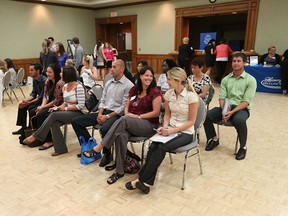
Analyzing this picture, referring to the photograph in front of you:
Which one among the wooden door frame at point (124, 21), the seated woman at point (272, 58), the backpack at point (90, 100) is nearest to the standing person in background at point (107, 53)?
the wooden door frame at point (124, 21)

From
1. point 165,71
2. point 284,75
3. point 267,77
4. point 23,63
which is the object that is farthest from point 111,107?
point 23,63

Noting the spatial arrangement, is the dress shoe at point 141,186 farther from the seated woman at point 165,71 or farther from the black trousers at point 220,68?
the black trousers at point 220,68

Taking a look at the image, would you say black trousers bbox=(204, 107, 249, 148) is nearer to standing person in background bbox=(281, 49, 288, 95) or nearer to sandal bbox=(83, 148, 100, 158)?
sandal bbox=(83, 148, 100, 158)

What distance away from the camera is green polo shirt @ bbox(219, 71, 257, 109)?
3.04 metres

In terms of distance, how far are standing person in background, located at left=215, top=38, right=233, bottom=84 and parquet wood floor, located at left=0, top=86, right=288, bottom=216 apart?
16.4ft

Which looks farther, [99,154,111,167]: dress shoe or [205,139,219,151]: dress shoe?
[205,139,219,151]: dress shoe

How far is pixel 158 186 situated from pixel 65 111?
58.7 inches

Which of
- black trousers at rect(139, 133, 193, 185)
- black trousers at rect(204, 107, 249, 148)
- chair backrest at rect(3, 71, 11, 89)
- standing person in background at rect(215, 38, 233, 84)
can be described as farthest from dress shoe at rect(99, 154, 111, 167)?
standing person in background at rect(215, 38, 233, 84)

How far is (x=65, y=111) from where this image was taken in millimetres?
3096

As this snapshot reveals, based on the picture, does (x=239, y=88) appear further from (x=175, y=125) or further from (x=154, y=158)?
(x=154, y=158)

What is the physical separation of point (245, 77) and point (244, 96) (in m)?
0.24

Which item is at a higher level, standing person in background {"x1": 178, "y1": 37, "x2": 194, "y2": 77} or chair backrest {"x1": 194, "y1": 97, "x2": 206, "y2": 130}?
standing person in background {"x1": 178, "y1": 37, "x2": 194, "y2": 77}

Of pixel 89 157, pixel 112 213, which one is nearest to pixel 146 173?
pixel 112 213

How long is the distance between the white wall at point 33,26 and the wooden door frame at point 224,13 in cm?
461
